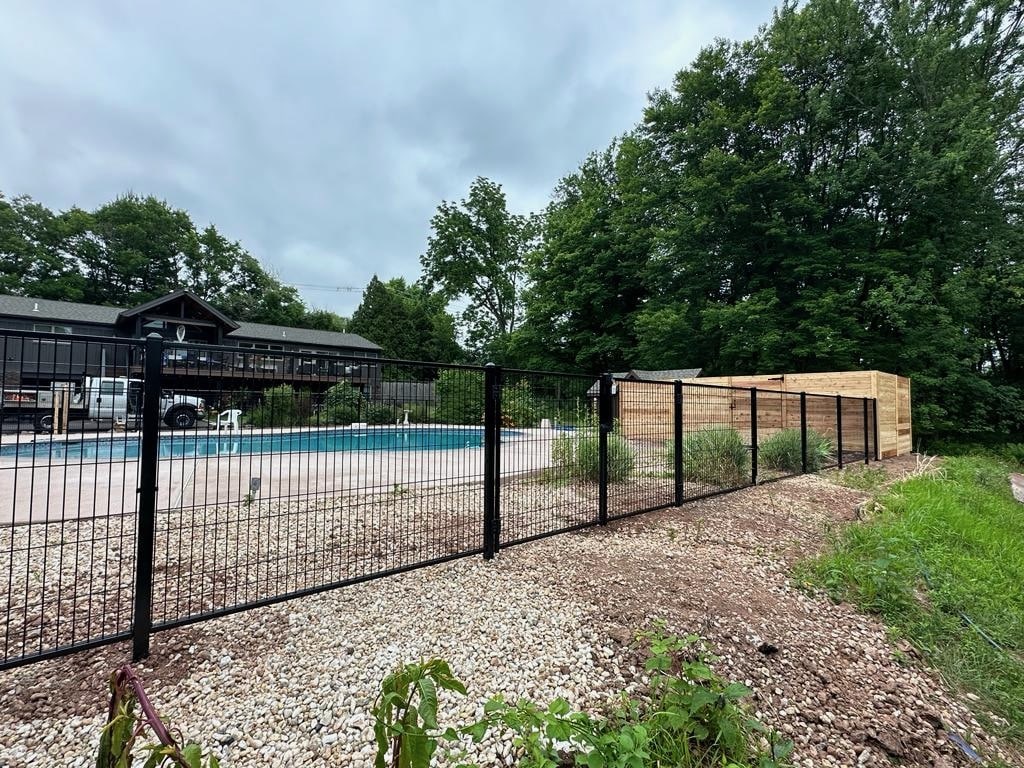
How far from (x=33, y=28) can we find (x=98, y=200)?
35824 mm

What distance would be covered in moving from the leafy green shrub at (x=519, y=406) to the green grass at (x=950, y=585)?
6.95ft

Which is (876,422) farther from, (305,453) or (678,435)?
(305,453)

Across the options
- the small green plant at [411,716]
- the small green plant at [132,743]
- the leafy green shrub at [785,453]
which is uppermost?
the small green plant at [132,743]

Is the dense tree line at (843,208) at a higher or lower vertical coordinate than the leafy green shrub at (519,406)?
higher

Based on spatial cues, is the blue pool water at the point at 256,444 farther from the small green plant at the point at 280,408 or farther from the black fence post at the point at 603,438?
the black fence post at the point at 603,438

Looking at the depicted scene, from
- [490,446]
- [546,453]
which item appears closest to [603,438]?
[546,453]

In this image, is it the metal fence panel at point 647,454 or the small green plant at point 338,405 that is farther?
the metal fence panel at point 647,454

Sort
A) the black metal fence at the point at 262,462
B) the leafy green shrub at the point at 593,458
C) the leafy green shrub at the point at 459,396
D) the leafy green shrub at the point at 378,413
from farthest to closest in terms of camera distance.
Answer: the leafy green shrub at the point at 593,458 → the leafy green shrub at the point at 459,396 → the leafy green shrub at the point at 378,413 → the black metal fence at the point at 262,462

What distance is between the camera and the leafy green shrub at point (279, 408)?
221 centimetres

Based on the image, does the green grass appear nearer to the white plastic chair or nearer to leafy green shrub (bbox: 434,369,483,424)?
leafy green shrub (bbox: 434,369,483,424)

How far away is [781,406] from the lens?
8.55 meters

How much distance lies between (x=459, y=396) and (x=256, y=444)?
47.9 inches

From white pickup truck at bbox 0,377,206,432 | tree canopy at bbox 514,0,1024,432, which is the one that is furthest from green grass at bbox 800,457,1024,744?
tree canopy at bbox 514,0,1024,432

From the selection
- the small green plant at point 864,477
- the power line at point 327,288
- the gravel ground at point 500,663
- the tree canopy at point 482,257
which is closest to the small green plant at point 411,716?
the gravel ground at point 500,663
